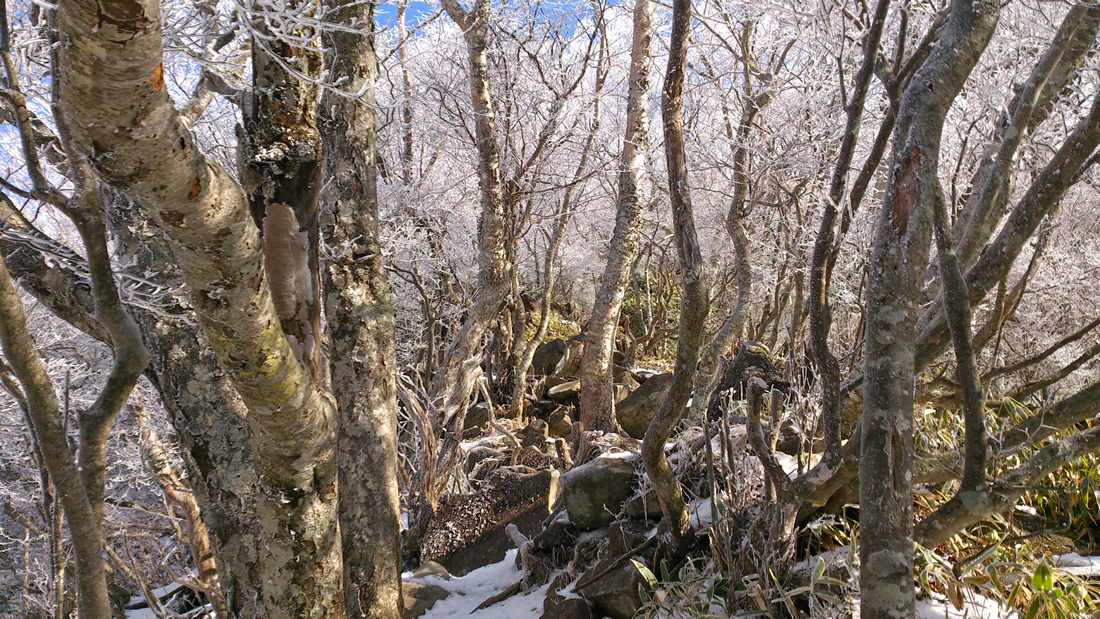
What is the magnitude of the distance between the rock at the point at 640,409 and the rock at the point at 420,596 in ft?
12.3

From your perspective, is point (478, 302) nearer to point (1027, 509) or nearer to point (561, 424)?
point (561, 424)

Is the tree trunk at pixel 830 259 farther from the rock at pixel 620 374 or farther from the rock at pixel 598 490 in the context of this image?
the rock at pixel 620 374

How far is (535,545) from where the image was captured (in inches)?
163

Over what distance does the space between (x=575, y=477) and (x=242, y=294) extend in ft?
8.80

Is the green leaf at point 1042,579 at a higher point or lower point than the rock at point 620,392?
lower

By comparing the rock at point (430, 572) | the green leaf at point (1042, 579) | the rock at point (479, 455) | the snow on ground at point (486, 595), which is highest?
the rock at point (479, 455)

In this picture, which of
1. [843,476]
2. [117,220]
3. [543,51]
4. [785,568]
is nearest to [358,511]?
[117,220]

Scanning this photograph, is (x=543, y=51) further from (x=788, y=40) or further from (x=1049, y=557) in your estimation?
(x=1049, y=557)

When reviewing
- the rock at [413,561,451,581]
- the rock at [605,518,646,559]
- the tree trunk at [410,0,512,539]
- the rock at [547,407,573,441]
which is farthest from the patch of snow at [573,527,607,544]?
the rock at [547,407,573,441]

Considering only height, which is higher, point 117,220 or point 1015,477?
point 117,220

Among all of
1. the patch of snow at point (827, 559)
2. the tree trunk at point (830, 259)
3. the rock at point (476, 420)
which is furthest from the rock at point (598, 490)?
the rock at point (476, 420)

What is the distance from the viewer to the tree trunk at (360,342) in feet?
8.79

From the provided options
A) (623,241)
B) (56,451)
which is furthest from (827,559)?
(623,241)

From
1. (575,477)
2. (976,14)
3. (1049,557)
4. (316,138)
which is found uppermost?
(316,138)
